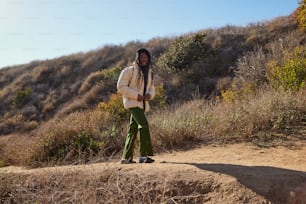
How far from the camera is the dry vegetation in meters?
7.00

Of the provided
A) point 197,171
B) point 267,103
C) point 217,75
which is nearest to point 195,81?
point 217,75

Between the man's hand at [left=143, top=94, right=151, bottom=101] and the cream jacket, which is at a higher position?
the cream jacket

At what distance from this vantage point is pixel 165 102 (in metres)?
13.9

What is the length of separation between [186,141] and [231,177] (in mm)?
3196

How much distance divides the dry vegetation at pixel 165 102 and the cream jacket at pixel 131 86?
1145 mm

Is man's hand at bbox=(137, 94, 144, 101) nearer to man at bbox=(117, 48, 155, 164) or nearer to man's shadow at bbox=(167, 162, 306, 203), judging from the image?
man at bbox=(117, 48, 155, 164)

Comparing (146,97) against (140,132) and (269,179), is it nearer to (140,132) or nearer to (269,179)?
(140,132)

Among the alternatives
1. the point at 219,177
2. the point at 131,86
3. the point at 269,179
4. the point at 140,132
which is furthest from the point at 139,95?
the point at 269,179

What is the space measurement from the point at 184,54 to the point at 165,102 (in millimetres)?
4974

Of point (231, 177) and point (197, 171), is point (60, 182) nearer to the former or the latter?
point (197, 171)

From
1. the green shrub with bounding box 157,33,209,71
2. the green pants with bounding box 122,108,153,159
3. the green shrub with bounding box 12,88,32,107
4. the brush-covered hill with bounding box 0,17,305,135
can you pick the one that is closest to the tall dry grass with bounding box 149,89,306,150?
the green pants with bounding box 122,108,153,159

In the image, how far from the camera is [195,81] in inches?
684

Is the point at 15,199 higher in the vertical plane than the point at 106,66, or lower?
lower

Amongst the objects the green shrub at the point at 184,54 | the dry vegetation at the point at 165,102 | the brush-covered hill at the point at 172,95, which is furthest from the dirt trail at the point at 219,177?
the green shrub at the point at 184,54
